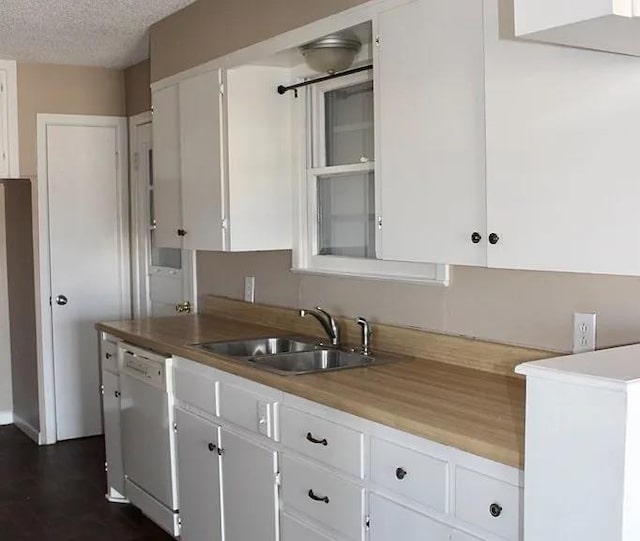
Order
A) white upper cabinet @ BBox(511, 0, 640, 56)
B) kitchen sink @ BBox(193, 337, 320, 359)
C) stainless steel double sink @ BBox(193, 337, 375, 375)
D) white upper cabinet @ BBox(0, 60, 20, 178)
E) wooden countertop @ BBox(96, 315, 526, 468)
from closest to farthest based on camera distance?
1. white upper cabinet @ BBox(511, 0, 640, 56)
2. wooden countertop @ BBox(96, 315, 526, 468)
3. stainless steel double sink @ BBox(193, 337, 375, 375)
4. kitchen sink @ BBox(193, 337, 320, 359)
5. white upper cabinet @ BBox(0, 60, 20, 178)

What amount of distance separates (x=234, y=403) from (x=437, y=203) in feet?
3.50

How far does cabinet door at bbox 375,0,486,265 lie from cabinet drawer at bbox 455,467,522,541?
0.65m

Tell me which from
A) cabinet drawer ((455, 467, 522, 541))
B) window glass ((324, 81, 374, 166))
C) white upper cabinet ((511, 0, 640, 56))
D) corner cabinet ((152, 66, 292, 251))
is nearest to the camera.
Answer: white upper cabinet ((511, 0, 640, 56))

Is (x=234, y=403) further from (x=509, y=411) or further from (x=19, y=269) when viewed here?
(x=19, y=269)

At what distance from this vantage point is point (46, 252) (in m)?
5.36

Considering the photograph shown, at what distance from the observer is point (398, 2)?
8.66 feet

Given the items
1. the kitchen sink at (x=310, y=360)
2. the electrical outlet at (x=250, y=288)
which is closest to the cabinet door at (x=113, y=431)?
the electrical outlet at (x=250, y=288)

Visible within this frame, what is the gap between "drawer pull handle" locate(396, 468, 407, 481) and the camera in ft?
7.21

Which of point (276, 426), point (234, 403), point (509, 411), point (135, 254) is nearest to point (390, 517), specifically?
point (509, 411)

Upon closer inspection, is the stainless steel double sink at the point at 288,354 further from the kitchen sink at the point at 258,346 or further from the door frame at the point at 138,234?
the door frame at the point at 138,234

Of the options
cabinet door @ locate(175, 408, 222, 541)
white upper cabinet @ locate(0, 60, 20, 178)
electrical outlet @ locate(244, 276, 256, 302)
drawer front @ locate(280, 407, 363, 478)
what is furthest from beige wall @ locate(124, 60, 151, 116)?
drawer front @ locate(280, 407, 363, 478)

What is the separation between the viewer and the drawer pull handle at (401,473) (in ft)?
7.21

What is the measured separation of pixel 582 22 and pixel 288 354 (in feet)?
6.58

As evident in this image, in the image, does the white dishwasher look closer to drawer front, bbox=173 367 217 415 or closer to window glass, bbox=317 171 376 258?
drawer front, bbox=173 367 217 415
